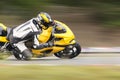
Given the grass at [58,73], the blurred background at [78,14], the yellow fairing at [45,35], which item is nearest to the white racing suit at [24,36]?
the yellow fairing at [45,35]

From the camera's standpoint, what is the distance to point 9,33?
1447 cm

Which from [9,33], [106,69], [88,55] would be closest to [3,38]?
[9,33]

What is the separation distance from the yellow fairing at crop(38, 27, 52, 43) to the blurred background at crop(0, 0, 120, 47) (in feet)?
14.5

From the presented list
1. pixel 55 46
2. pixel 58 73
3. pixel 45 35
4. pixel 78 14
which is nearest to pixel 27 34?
pixel 45 35

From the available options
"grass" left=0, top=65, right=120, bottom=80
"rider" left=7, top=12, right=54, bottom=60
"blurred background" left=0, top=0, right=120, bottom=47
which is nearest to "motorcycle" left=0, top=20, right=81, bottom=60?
"rider" left=7, top=12, right=54, bottom=60

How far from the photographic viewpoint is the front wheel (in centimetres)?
1470

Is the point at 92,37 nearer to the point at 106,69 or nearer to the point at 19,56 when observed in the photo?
the point at 19,56

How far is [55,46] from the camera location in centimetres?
1455

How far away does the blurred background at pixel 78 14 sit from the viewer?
766 inches

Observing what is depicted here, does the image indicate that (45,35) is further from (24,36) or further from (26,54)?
(26,54)

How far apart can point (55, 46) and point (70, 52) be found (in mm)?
462

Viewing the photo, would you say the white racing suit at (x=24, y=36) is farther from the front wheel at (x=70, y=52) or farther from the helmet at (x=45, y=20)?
the front wheel at (x=70, y=52)

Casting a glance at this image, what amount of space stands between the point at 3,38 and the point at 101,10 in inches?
290

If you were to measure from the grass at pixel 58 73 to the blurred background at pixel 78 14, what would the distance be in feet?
35.9
